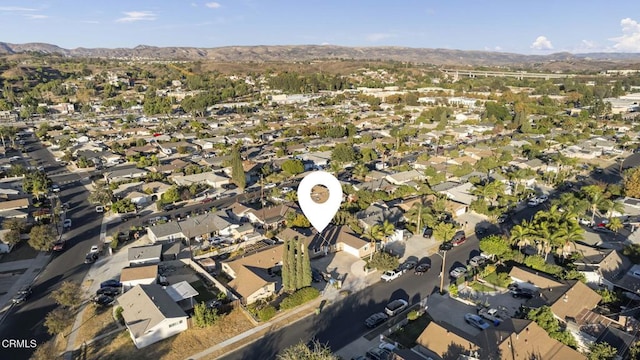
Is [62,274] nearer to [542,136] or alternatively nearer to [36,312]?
[36,312]

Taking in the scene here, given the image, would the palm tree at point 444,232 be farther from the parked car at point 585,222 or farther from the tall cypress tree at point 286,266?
the tall cypress tree at point 286,266

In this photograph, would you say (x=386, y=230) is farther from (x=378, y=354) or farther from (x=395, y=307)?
(x=378, y=354)

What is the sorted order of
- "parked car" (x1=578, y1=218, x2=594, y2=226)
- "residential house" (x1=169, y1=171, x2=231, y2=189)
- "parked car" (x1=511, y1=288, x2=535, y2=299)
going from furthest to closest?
"residential house" (x1=169, y1=171, x2=231, y2=189), "parked car" (x1=578, y1=218, x2=594, y2=226), "parked car" (x1=511, y1=288, x2=535, y2=299)

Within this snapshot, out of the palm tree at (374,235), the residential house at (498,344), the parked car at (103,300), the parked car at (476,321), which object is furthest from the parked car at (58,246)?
the parked car at (476,321)

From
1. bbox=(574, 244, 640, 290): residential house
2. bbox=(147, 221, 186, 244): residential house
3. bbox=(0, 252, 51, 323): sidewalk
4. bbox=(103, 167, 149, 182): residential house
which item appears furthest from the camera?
bbox=(103, 167, 149, 182): residential house

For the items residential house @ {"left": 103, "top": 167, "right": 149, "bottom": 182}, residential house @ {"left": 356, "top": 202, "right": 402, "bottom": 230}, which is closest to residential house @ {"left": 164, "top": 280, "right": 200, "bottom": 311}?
residential house @ {"left": 356, "top": 202, "right": 402, "bottom": 230}

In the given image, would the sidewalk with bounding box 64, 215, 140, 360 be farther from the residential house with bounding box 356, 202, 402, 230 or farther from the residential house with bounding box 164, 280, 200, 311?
the residential house with bounding box 356, 202, 402, 230
